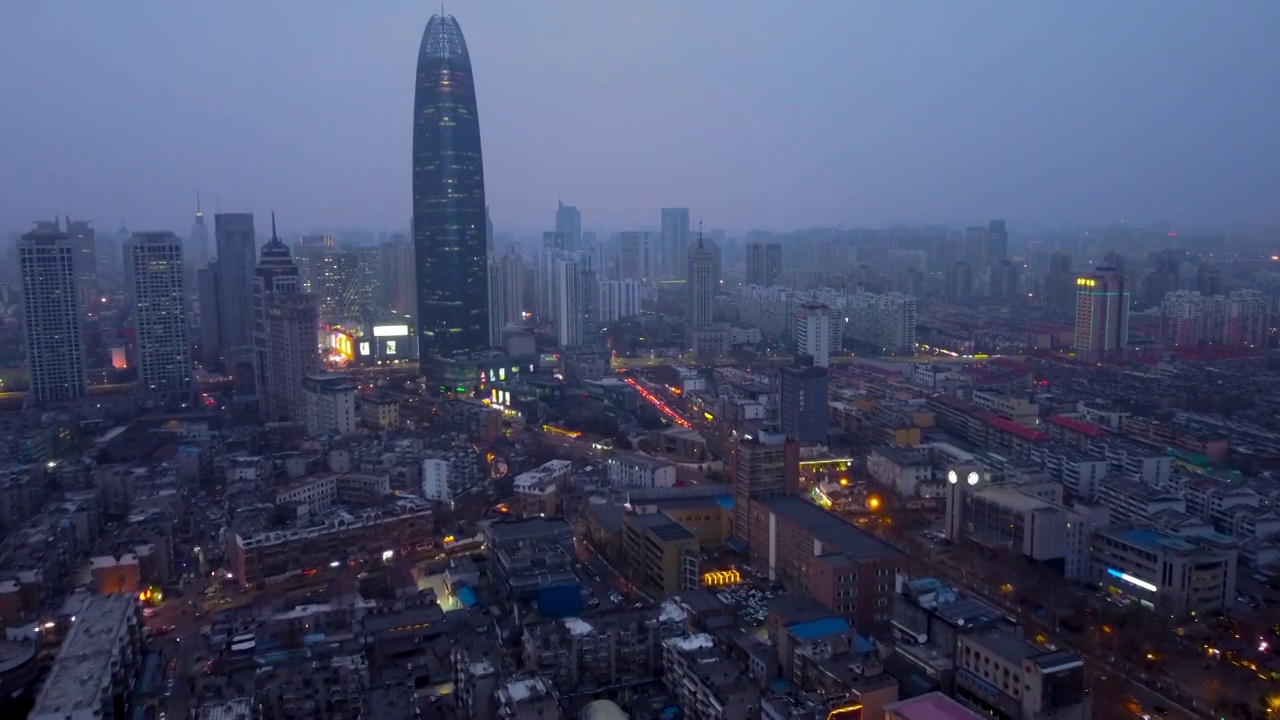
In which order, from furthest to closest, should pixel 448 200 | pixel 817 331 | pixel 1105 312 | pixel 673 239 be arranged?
1. pixel 673 239
2. pixel 1105 312
3. pixel 817 331
4. pixel 448 200

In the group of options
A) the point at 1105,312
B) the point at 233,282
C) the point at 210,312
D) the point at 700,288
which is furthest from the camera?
the point at 700,288

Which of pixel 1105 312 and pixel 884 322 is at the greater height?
pixel 1105 312

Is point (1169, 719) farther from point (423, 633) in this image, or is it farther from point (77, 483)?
point (77, 483)

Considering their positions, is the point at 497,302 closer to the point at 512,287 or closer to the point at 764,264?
the point at 512,287

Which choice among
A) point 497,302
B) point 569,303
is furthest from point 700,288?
point 497,302

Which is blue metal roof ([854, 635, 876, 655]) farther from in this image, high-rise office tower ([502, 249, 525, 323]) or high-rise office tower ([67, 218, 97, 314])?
high-rise office tower ([67, 218, 97, 314])

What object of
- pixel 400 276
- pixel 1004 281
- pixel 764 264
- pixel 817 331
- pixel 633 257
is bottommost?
pixel 817 331

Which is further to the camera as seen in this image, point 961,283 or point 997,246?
point 997,246
